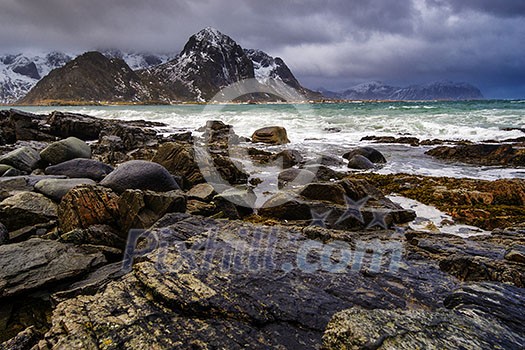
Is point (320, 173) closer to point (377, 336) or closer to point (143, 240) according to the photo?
point (143, 240)

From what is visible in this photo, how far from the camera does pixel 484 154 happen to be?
45.1 ft

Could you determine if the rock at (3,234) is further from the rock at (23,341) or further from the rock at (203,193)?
the rock at (203,193)

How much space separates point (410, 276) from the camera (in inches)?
130

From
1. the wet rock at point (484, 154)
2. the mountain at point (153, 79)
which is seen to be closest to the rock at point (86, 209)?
the wet rock at point (484, 154)

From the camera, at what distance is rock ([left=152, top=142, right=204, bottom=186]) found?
8.57 meters

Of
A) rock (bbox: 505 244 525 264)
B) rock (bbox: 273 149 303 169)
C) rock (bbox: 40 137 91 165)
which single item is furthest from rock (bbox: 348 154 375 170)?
rock (bbox: 40 137 91 165)

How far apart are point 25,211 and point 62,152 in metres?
5.43

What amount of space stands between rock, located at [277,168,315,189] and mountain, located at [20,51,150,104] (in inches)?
5735

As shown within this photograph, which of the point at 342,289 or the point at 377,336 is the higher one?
the point at 377,336

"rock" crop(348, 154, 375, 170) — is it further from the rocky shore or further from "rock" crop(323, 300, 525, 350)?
"rock" crop(323, 300, 525, 350)

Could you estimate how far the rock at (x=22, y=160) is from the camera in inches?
352

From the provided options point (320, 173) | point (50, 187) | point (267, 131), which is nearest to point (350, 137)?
point (267, 131)

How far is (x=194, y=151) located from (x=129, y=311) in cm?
708

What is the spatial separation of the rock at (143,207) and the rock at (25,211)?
1426 mm
